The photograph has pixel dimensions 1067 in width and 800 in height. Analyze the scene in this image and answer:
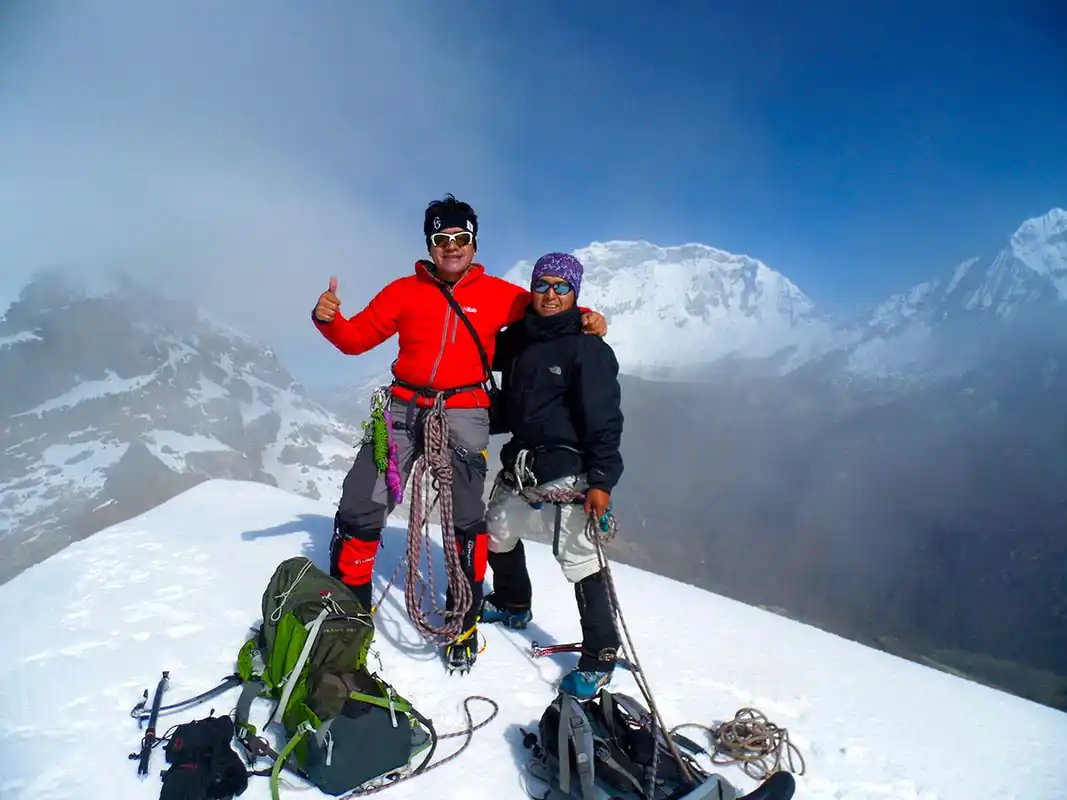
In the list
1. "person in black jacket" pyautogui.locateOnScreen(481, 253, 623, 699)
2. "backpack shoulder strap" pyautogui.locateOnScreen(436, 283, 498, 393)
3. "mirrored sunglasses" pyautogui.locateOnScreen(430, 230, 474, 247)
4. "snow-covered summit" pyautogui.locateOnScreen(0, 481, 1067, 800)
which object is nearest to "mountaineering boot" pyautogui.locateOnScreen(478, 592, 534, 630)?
"snow-covered summit" pyautogui.locateOnScreen(0, 481, 1067, 800)

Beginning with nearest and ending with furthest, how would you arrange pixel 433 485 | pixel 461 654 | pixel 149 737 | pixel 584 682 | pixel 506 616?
pixel 149 737 < pixel 584 682 < pixel 461 654 < pixel 433 485 < pixel 506 616

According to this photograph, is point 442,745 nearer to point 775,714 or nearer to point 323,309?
point 775,714

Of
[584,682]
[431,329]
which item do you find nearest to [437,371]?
[431,329]

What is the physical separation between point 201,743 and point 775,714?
4.22m

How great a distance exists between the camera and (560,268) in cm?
453

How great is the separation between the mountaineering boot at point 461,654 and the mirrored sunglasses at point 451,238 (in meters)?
3.33

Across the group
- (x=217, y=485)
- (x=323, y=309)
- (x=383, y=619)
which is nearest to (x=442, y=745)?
(x=383, y=619)

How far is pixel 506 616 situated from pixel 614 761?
8.19 feet

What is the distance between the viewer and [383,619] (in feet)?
18.0

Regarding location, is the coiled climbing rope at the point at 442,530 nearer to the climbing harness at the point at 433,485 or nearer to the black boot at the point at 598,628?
the climbing harness at the point at 433,485

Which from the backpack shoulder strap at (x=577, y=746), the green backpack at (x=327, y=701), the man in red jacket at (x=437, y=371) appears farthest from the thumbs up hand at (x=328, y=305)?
the backpack shoulder strap at (x=577, y=746)

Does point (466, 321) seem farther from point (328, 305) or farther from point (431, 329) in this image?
point (328, 305)

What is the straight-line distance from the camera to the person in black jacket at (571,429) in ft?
14.2

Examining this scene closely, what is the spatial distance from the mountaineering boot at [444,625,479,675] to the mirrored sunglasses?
10.9 ft
